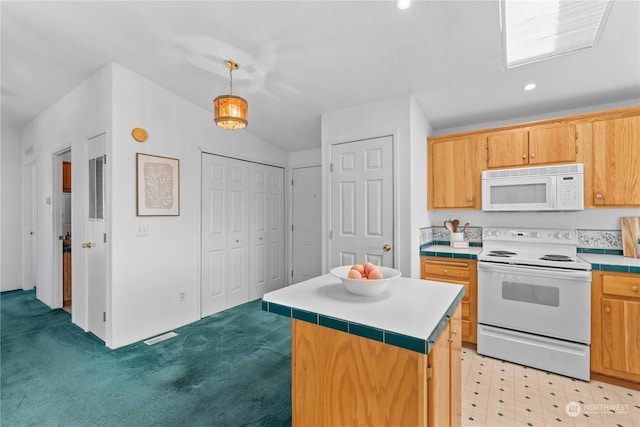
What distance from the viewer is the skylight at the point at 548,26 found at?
174cm

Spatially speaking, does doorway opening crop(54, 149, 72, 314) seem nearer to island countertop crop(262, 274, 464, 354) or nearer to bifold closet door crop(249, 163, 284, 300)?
bifold closet door crop(249, 163, 284, 300)

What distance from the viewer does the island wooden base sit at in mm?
1021

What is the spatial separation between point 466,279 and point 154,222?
3.16 meters

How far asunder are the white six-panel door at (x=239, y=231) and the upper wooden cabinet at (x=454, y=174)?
2.36 meters

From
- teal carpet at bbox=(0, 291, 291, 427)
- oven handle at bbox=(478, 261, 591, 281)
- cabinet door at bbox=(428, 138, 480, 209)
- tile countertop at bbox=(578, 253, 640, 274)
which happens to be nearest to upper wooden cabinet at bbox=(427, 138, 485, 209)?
cabinet door at bbox=(428, 138, 480, 209)

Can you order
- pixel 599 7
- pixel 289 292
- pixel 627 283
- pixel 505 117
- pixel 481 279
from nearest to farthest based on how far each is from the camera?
pixel 289 292 < pixel 599 7 < pixel 627 283 < pixel 481 279 < pixel 505 117

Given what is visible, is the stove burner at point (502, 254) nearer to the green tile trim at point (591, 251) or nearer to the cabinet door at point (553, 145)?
the green tile trim at point (591, 251)

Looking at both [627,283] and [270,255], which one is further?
[270,255]

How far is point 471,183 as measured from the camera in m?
3.05

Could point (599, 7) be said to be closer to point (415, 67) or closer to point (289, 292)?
point (415, 67)

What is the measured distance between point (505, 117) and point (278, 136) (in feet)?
9.24

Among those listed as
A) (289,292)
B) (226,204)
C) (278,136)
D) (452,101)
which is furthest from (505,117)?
(226,204)

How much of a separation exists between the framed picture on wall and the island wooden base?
233 cm

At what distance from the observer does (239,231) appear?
3975 mm
